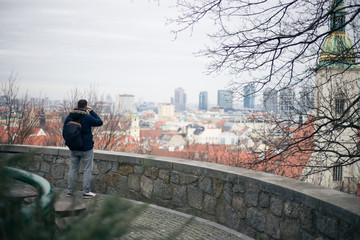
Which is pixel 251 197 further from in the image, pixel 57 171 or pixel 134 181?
pixel 57 171

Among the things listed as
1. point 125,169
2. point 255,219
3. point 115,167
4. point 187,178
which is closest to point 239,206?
point 255,219

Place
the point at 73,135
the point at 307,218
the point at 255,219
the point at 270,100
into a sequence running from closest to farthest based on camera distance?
1. the point at 307,218
2. the point at 255,219
3. the point at 73,135
4. the point at 270,100

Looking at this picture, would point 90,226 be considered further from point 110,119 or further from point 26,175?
point 110,119

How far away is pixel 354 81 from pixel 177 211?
15.9 feet

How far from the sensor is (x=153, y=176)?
5.57 metres

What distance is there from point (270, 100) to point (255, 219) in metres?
3.67

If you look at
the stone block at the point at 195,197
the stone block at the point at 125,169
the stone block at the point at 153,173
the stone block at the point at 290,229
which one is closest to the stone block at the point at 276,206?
the stone block at the point at 290,229

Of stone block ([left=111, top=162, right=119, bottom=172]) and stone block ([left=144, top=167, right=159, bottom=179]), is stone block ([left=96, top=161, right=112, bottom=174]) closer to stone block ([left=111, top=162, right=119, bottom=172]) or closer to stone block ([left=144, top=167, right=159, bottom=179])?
stone block ([left=111, top=162, right=119, bottom=172])

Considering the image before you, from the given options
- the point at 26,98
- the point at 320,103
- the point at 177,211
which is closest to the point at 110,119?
the point at 26,98

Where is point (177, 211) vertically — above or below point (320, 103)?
below

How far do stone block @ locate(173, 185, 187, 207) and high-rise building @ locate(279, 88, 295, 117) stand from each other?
3118 mm

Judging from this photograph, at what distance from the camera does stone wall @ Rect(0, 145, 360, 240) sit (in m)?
3.16

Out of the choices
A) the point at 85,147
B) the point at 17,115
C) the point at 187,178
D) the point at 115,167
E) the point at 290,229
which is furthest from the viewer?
the point at 17,115

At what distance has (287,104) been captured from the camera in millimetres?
7863
